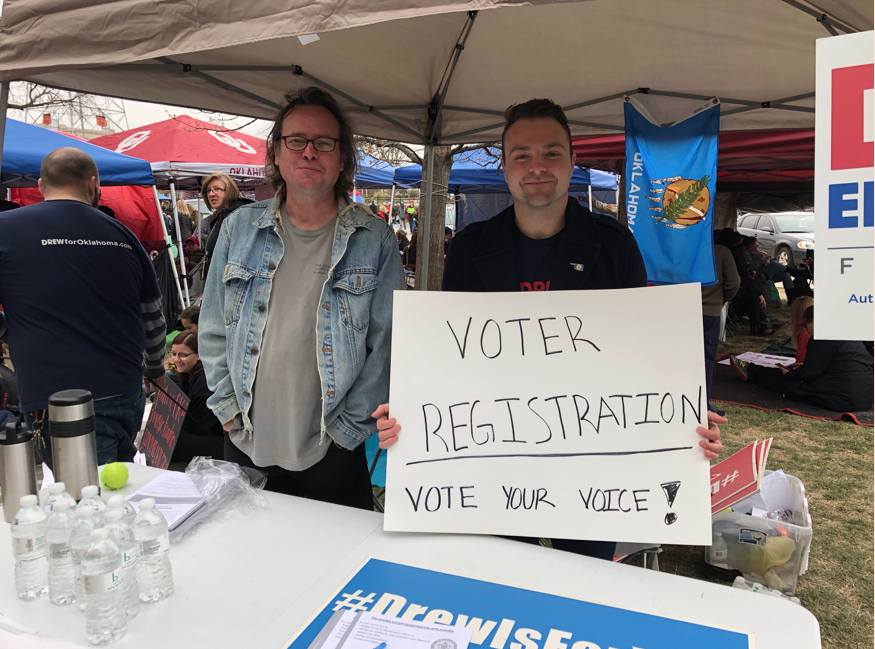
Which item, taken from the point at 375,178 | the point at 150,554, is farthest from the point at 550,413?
the point at 375,178

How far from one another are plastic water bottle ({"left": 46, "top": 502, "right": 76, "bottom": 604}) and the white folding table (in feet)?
0.09

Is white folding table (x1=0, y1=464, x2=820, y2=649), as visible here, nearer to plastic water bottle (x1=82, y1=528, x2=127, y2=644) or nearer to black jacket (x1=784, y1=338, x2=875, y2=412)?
plastic water bottle (x1=82, y1=528, x2=127, y2=644)

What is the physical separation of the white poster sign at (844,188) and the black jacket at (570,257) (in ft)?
2.31

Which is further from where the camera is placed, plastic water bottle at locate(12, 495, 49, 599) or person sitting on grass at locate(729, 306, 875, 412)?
person sitting on grass at locate(729, 306, 875, 412)

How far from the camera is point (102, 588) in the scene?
3.32 ft

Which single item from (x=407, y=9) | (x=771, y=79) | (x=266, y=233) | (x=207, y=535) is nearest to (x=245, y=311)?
(x=266, y=233)

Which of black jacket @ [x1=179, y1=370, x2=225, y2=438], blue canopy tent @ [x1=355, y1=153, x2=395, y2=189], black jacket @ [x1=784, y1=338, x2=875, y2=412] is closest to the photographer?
black jacket @ [x1=179, y1=370, x2=225, y2=438]

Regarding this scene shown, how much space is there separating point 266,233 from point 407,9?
81 centimetres

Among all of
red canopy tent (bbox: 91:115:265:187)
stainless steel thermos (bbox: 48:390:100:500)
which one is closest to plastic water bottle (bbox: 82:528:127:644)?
stainless steel thermos (bbox: 48:390:100:500)

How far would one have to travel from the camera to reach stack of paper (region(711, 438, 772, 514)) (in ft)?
7.70

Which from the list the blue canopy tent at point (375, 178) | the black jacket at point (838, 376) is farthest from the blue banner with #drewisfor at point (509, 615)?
the blue canopy tent at point (375, 178)

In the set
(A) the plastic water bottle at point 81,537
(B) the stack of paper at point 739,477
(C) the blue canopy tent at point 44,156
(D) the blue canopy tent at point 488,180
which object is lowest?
(B) the stack of paper at point 739,477

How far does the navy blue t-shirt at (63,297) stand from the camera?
2.35m

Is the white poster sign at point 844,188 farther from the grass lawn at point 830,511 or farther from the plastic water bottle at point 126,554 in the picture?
the plastic water bottle at point 126,554
